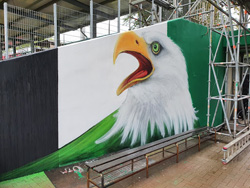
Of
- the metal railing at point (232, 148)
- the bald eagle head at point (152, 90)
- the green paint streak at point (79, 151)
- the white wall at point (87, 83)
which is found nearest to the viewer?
the green paint streak at point (79, 151)

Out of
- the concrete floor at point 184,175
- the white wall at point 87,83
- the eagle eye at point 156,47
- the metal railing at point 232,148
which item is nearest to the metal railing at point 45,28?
the white wall at point 87,83

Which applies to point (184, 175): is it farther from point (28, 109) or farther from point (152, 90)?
point (28, 109)

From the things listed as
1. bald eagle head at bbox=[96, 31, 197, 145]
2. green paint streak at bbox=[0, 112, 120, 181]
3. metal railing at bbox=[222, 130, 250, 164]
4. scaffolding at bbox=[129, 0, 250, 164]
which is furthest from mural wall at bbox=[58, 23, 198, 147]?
metal railing at bbox=[222, 130, 250, 164]

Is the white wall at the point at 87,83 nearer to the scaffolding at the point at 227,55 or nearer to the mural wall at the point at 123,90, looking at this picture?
the mural wall at the point at 123,90

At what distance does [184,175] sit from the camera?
4531mm

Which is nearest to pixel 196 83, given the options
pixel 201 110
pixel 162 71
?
pixel 201 110

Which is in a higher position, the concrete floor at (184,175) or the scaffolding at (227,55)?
the scaffolding at (227,55)

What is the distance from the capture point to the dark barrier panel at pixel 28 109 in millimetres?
4079

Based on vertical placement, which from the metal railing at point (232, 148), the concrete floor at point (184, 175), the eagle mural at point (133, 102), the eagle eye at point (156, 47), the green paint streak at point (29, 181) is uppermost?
the eagle eye at point (156, 47)

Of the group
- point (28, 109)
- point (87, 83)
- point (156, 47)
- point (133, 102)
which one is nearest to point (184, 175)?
point (133, 102)

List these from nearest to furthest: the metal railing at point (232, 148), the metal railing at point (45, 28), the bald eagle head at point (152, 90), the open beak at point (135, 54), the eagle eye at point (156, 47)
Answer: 1. the metal railing at point (45, 28)
2. the metal railing at point (232, 148)
3. the open beak at point (135, 54)
4. the bald eagle head at point (152, 90)
5. the eagle eye at point (156, 47)

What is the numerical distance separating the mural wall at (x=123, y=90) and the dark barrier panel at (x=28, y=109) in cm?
8

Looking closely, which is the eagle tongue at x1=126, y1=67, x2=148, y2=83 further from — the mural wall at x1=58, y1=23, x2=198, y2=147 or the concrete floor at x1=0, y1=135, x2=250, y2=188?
the concrete floor at x1=0, y1=135, x2=250, y2=188

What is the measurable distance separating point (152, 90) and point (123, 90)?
1.04 m
